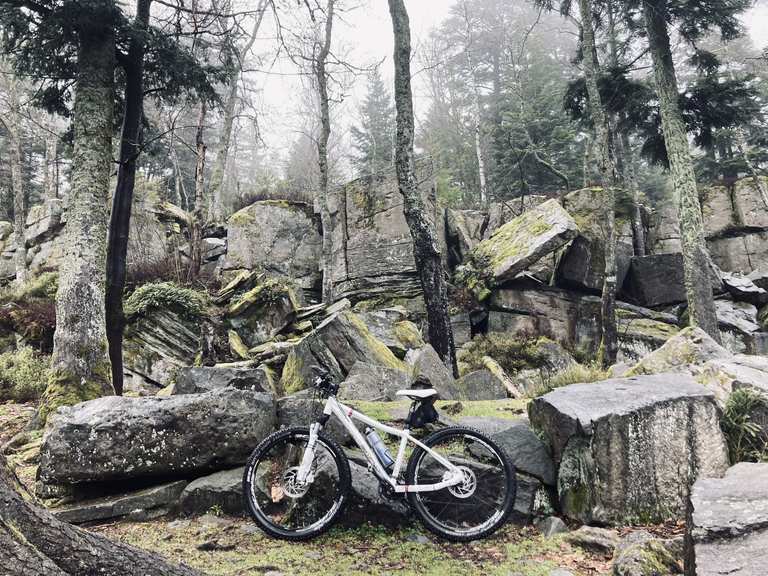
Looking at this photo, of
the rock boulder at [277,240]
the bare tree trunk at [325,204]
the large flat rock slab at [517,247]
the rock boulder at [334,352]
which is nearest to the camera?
the rock boulder at [334,352]

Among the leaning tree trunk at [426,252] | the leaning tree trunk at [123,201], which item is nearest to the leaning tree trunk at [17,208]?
the leaning tree trunk at [123,201]

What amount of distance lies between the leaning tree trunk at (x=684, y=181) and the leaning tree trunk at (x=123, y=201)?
43.7 ft

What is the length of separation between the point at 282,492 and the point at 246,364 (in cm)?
589

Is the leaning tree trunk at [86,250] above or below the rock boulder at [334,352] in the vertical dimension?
above

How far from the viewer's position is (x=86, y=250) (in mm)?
6754

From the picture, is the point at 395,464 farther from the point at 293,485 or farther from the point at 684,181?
the point at 684,181

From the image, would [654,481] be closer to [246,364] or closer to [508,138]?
[246,364]

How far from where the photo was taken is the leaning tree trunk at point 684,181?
12.6 meters

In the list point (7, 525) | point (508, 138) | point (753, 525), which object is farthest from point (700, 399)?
point (508, 138)

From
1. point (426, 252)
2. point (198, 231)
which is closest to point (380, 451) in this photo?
point (426, 252)

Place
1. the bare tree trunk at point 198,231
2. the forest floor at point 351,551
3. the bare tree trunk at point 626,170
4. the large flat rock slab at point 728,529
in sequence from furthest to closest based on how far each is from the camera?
the bare tree trunk at point 626,170 → the bare tree trunk at point 198,231 → the forest floor at point 351,551 → the large flat rock slab at point 728,529

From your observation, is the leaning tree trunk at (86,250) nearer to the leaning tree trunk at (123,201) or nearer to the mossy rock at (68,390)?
the mossy rock at (68,390)

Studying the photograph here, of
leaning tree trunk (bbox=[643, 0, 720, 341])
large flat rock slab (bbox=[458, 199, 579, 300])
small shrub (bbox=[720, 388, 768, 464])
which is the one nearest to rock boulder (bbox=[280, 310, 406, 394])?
small shrub (bbox=[720, 388, 768, 464])

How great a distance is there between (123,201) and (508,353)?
1114 cm
